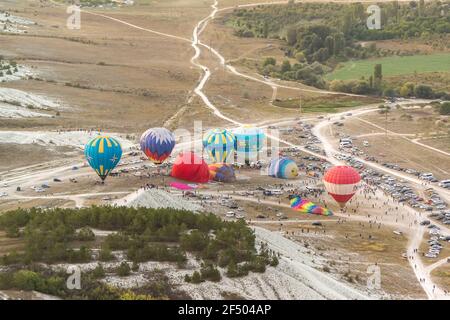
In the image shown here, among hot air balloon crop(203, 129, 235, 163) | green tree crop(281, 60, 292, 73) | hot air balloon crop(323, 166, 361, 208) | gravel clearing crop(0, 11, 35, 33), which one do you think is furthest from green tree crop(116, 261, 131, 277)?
gravel clearing crop(0, 11, 35, 33)

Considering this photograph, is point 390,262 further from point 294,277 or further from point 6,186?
point 6,186

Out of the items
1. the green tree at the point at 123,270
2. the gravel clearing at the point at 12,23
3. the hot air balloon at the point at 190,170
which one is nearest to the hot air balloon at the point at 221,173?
the hot air balloon at the point at 190,170

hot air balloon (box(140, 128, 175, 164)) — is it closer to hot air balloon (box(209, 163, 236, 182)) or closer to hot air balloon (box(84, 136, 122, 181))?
hot air balloon (box(209, 163, 236, 182))

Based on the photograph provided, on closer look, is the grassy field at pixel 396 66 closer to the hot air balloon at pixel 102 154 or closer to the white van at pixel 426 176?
the white van at pixel 426 176

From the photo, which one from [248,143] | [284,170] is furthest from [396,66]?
[284,170]
